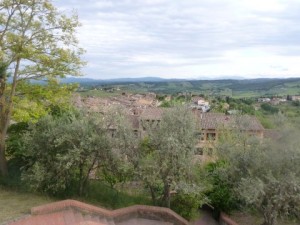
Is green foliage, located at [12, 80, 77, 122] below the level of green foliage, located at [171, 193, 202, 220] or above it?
above

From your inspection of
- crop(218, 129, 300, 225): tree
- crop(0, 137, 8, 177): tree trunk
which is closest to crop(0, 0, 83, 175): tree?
crop(0, 137, 8, 177): tree trunk

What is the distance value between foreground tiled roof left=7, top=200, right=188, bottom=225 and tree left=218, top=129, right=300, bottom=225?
3.05 m

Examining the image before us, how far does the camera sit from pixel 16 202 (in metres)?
14.1

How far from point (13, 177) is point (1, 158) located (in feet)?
3.32

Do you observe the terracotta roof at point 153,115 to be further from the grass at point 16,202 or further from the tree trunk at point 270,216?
the tree trunk at point 270,216

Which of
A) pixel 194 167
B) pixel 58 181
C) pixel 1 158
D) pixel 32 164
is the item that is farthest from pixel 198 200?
pixel 1 158

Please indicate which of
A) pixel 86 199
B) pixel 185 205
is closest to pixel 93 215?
pixel 86 199

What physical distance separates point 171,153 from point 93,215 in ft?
12.1

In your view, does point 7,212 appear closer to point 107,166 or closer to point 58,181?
point 58,181

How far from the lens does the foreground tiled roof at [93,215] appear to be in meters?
12.6

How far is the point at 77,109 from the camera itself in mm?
17422

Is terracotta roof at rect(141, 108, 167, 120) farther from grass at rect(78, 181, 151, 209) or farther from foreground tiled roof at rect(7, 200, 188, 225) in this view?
foreground tiled roof at rect(7, 200, 188, 225)

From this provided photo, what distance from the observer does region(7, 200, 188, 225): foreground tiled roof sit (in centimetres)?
1256

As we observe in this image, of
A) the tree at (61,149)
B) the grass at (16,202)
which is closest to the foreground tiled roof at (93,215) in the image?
the grass at (16,202)
